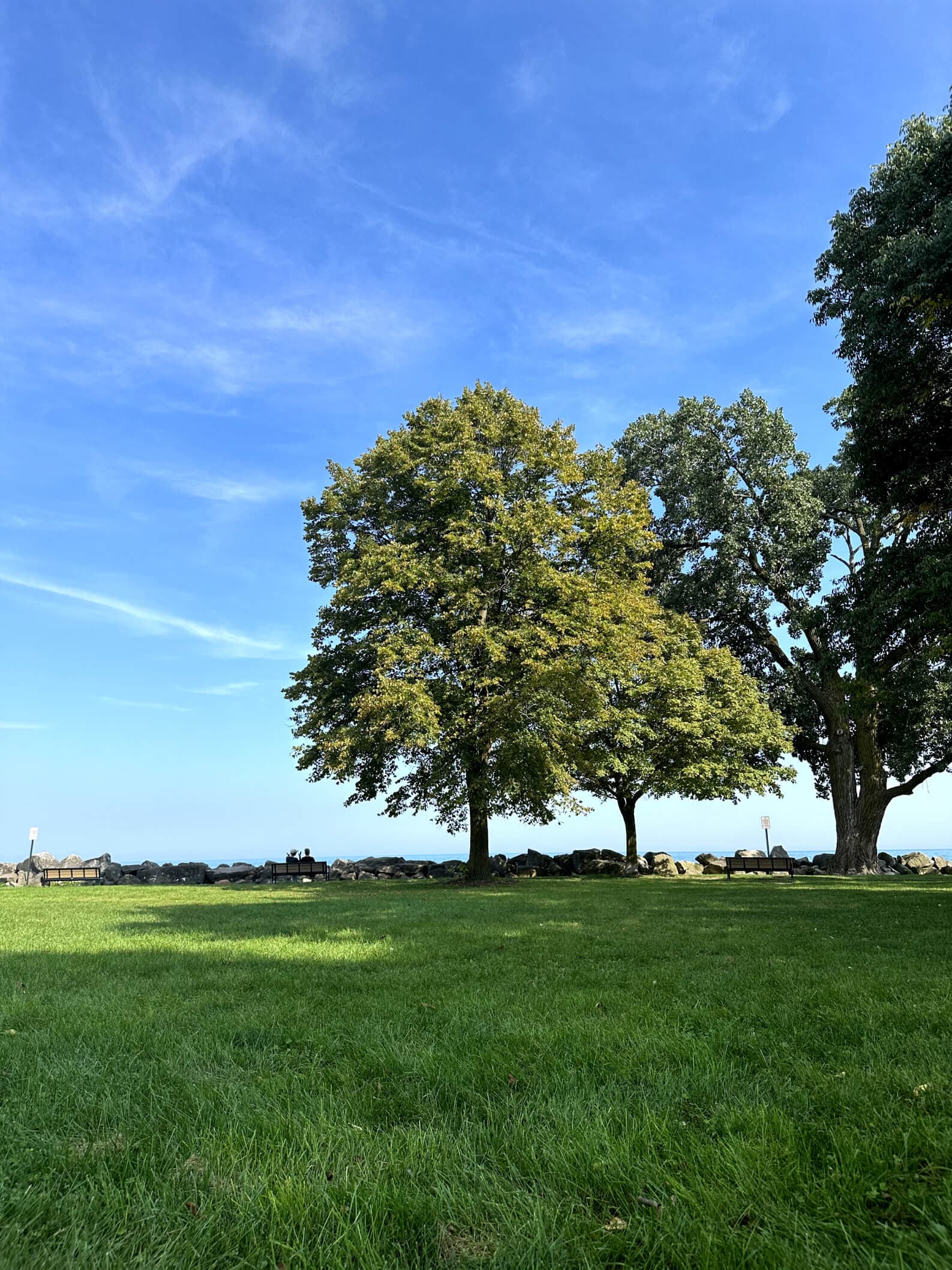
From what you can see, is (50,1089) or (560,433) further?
(560,433)

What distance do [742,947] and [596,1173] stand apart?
283 inches

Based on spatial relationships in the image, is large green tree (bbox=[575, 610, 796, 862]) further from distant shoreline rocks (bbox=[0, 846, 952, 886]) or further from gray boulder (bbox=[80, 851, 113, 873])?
gray boulder (bbox=[80, 851, 113, 873])

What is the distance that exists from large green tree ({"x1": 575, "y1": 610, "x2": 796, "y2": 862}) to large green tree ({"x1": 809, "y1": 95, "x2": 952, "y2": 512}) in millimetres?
12000

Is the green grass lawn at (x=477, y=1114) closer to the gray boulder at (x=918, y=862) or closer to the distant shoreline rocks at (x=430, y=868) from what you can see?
the distant shoreline rocks at (x=430, y=868)

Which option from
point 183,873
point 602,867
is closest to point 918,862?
point 602,867

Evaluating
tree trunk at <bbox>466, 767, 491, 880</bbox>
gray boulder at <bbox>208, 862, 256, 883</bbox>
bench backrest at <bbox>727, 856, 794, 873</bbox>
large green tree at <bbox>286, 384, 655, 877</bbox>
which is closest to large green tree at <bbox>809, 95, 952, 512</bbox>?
large green tree at <bbox>286, 384, 655, 877</bbox>

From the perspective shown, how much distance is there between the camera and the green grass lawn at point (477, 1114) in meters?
2.53

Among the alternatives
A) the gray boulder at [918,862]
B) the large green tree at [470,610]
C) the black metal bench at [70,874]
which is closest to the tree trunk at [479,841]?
the large green tree at [470,610]

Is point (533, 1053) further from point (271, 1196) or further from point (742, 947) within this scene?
point (742, 947)

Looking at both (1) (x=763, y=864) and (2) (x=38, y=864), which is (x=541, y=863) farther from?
(2) (x=38, y=864)

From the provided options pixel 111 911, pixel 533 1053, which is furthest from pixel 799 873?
pixel 533 1053

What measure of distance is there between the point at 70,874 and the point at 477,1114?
120 feet

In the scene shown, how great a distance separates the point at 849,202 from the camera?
58.6ft

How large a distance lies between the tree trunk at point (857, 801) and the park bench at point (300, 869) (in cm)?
2328
